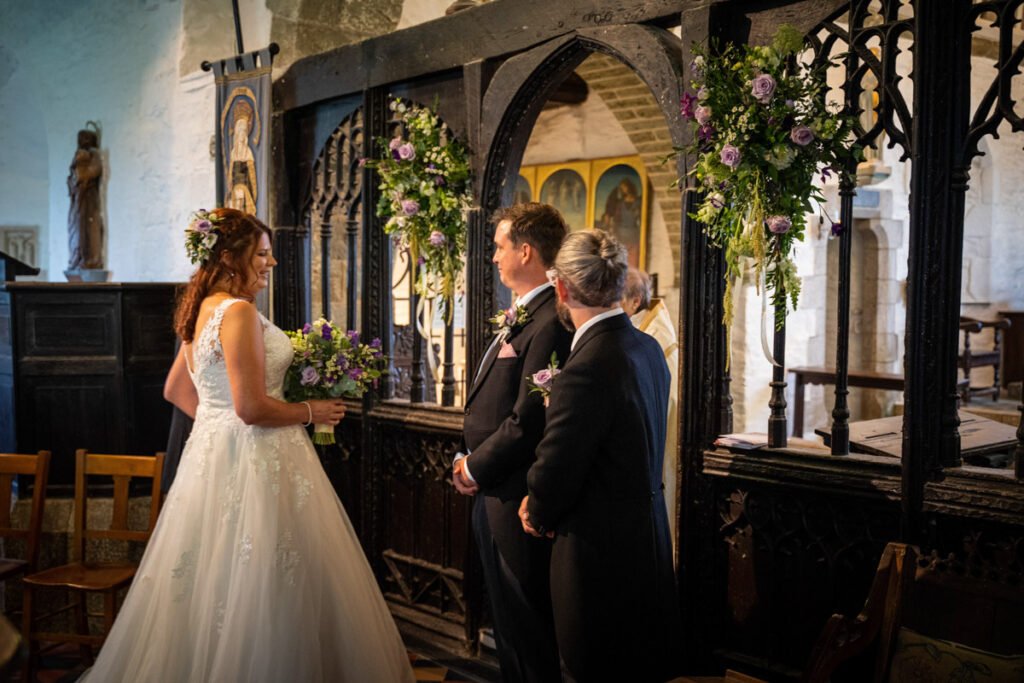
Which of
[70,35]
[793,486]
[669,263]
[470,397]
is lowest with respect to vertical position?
[793,486]

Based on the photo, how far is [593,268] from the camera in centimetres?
296

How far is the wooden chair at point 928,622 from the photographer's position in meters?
2.64

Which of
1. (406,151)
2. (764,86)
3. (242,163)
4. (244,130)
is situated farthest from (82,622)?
(764,86)

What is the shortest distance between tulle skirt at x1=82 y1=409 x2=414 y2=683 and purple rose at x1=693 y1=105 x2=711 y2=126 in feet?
6.19

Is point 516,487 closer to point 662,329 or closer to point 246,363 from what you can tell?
point 246,363

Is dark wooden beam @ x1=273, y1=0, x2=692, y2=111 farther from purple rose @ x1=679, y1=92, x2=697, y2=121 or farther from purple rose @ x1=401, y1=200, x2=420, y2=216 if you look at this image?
purple rose @ x1=401, y1=200, x2=420, y2=216

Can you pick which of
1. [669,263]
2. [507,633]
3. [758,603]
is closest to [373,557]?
[507,633]

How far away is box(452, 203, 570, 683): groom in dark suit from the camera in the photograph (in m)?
3.20

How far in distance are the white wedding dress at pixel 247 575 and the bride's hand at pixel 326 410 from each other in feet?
0.31

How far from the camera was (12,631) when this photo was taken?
1.32m

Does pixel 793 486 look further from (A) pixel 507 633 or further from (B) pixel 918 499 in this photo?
(A) pixel 507 633

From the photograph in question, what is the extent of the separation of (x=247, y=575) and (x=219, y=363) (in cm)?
76

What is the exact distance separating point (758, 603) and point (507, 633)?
35.0 inches

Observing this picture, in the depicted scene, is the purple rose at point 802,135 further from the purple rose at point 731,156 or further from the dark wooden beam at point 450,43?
the dark wooden beam at point 450,43
